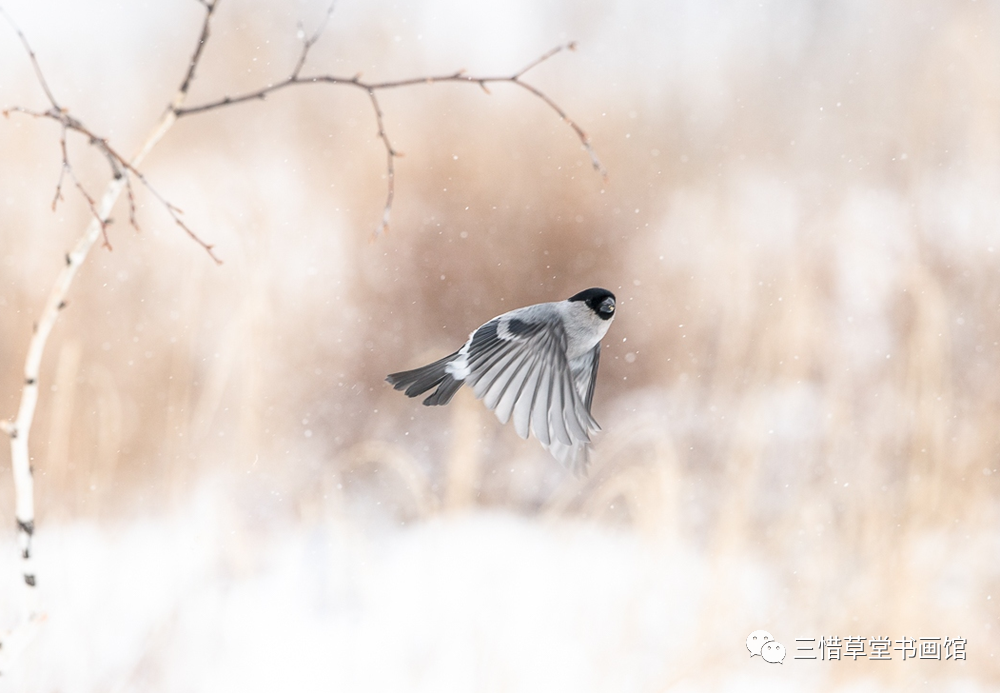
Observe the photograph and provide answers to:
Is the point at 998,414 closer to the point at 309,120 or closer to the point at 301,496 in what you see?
the point at 301,496

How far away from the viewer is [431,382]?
0.71m

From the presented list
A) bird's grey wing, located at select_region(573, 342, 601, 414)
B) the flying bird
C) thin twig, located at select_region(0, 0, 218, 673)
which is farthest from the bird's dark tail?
thin twig, located at select_region(0, 0, 218, 673)

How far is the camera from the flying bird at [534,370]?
61 cm

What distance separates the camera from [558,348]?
2.15 ft

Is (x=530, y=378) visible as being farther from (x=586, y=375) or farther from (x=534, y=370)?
(x=586, y=375)

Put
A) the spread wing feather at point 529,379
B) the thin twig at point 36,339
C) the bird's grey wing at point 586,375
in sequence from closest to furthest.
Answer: the thin twig at point 36,339, the spread wing feather at point 529,379, the bird's grey wing at point 586,375

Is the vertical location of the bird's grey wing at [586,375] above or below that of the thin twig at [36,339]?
above

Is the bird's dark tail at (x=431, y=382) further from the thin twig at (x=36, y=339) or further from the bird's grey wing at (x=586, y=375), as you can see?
the thin twig at (x=36, y=339)

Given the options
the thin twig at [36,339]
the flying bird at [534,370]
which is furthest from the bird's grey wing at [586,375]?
the thin twig at [36,339]

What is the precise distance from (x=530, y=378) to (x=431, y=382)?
12 cm

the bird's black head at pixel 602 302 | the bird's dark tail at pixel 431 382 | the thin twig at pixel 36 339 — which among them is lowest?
the thin twig at pixel 36 339

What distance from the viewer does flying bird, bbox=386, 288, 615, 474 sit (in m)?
0.61

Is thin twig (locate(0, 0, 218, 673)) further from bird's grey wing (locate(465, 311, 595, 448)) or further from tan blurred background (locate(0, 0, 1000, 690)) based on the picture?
tan blurred background (locate(0, 0, 1000, 690))

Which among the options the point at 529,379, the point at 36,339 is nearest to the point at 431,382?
the point at 529,379
